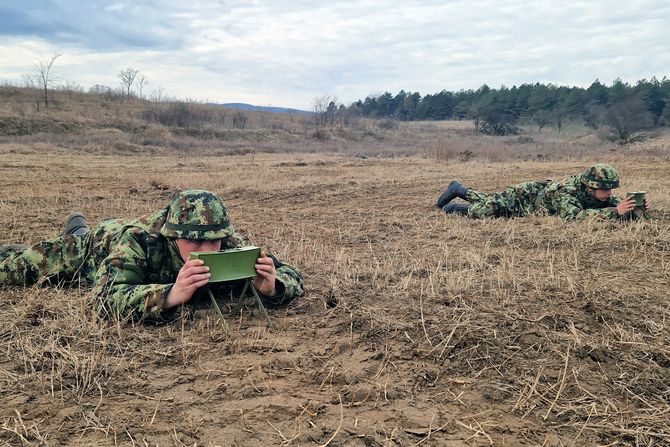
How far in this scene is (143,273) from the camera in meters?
3.25

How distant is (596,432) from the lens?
6.89 feet

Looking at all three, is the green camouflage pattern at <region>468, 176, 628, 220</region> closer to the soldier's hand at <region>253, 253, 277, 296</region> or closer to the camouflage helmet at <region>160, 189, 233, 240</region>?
the soldier's hand at <region>253, 253, 277, 296</region>

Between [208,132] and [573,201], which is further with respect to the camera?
[208,132]

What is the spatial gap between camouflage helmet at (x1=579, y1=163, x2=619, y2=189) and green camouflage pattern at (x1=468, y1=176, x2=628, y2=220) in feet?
0.83

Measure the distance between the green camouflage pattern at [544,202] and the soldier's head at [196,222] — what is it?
16.3ft

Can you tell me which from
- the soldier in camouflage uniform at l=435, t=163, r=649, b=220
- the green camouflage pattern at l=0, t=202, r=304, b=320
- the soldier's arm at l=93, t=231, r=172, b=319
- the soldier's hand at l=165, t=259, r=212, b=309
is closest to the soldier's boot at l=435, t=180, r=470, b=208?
the soldier in camouflage uniform at l=435, t=163, r=649, b=220

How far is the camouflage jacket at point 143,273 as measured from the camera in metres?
2.99

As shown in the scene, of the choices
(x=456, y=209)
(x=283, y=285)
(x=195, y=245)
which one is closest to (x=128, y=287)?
(x=195, y=245)

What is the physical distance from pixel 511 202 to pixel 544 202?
45 centimetres

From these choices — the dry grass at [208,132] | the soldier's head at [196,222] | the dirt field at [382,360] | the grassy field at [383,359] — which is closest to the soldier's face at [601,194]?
the grassy field at [383,359]

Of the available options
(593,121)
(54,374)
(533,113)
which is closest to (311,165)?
(54,374)

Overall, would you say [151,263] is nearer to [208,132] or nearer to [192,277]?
[192,277]

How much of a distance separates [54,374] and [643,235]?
561 centimetres

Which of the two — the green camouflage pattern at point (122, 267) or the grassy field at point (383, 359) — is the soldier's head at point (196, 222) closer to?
the green camouflage pattern at point (122, 267)
